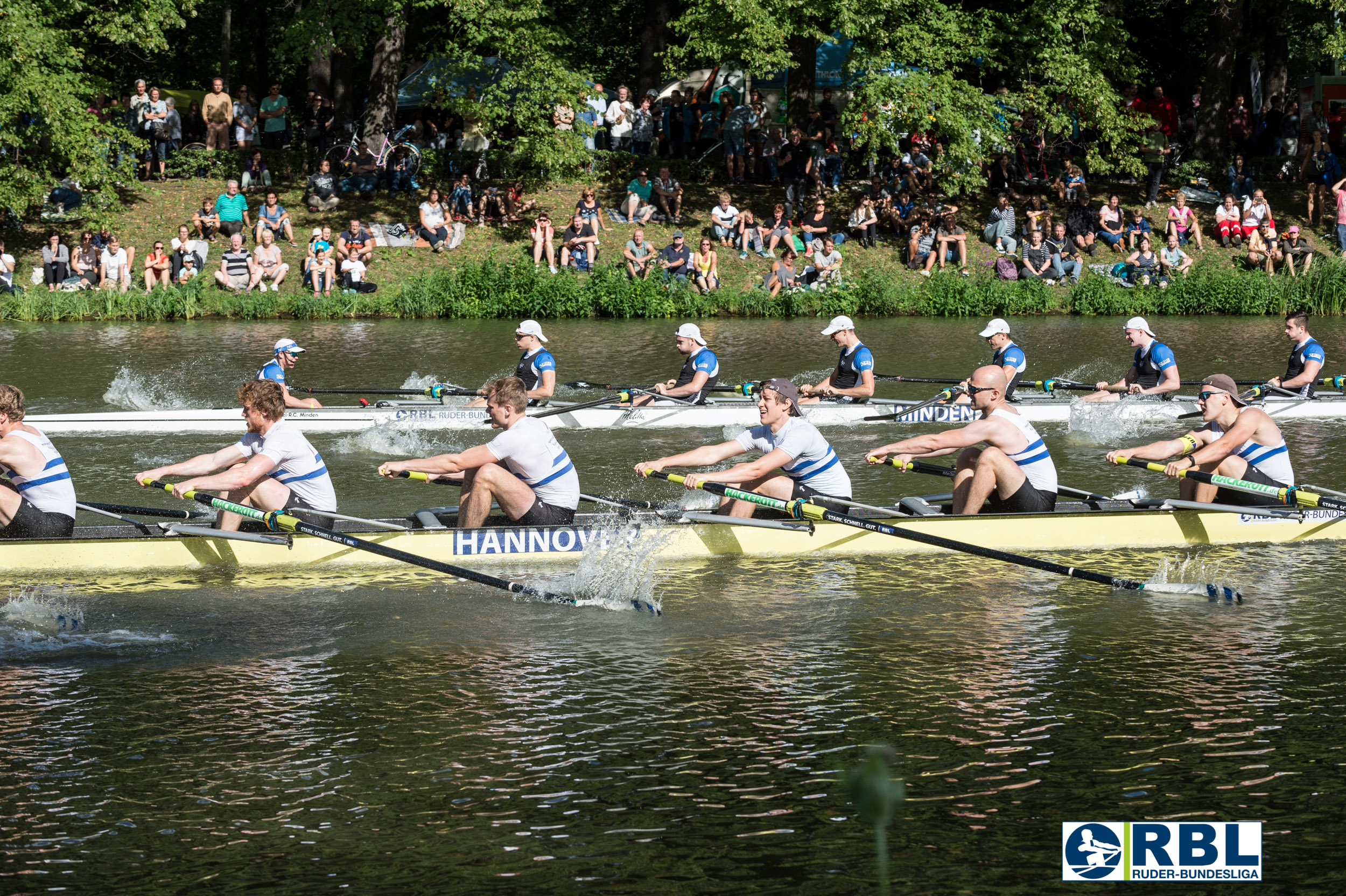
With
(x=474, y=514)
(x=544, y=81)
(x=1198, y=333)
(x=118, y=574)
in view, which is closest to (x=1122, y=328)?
(x=1198, y=333)

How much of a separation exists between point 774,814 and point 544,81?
25.5m

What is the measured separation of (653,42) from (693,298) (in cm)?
1137

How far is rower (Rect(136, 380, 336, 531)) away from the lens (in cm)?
1021

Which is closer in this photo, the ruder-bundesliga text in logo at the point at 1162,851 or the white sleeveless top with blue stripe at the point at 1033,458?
the ruder-bundesliga text in logo at the point at 1162,851

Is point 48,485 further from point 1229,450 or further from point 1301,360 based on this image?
point 1301,360

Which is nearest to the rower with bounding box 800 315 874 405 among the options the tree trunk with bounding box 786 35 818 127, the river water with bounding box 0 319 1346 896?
the river water with bounding box 0 319 1346 896

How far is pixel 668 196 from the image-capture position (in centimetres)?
3111

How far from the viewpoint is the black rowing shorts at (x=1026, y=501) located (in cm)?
1120

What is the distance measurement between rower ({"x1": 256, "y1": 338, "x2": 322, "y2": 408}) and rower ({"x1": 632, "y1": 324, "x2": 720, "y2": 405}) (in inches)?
148

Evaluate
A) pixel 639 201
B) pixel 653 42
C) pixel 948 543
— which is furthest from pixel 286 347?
pixel 653 42

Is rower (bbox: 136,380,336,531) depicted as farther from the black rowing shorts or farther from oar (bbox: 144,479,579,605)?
the black rowing shorts

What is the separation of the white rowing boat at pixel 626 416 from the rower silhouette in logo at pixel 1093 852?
10.8 m

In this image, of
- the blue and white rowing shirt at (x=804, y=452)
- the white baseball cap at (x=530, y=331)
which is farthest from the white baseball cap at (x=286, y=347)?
the blue and white rowing shirt at (x=804, y=452)

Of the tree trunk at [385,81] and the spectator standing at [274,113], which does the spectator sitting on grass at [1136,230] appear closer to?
the tree trunk at [385,81]
